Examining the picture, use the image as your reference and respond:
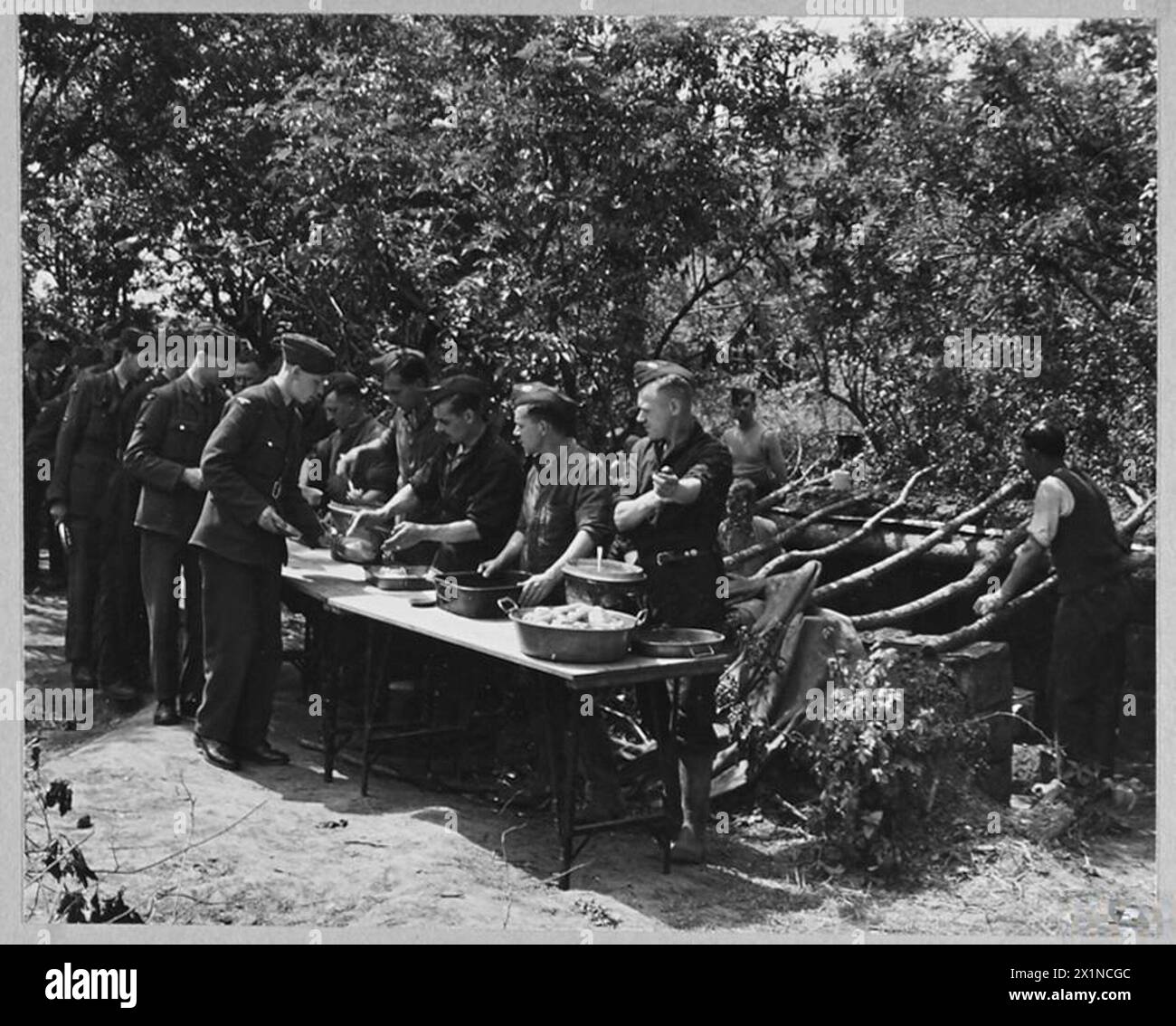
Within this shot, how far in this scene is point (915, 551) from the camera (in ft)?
27.2

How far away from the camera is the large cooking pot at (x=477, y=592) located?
6094 millimetres

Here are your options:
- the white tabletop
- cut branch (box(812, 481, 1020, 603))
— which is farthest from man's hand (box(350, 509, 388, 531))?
cut branch (box(812, 481, 1020, 603))

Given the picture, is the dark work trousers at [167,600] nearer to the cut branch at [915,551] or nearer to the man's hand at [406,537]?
the man's hand at [406,537]

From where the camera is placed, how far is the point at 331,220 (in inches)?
335

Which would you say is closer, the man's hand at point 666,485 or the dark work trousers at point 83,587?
the man's hand at point 666,485

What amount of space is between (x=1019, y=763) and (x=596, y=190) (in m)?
3.82

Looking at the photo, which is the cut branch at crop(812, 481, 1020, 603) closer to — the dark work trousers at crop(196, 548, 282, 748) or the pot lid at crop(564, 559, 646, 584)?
the pot lid at crop(564, 559, 646, 584)

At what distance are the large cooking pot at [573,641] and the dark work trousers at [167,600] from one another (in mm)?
2442

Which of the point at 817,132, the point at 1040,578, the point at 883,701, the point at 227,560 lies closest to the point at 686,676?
the point at 883,701

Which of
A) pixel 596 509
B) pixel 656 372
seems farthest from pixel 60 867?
pixel 656 372

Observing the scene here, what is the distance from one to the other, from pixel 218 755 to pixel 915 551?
4.06 metres

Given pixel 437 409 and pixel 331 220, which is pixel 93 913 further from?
pixel 331 220

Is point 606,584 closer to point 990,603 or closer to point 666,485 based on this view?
point 666,485

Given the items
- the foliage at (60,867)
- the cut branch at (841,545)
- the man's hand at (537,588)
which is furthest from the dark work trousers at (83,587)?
the cut branch at (841,545)
